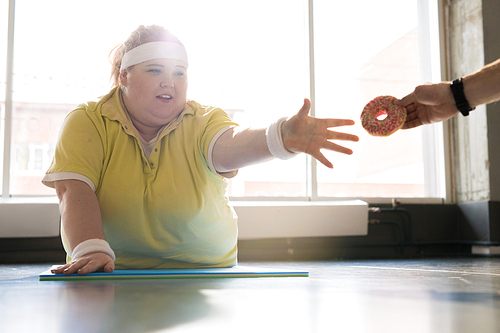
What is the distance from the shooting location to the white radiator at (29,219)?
3414mm

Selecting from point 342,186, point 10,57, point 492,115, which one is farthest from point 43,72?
point 492,115

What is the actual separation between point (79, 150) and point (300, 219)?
270 centimetres

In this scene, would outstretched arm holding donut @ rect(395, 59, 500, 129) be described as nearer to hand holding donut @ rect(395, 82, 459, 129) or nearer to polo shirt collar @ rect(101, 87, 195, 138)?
hand holding donut @ rect(395, 82, 459, 129)

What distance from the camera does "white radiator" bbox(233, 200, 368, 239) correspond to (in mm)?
3770

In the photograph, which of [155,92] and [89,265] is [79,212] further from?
[155,92]

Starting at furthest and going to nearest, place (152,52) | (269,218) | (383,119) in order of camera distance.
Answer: (269,218), (383,119), (152,52)

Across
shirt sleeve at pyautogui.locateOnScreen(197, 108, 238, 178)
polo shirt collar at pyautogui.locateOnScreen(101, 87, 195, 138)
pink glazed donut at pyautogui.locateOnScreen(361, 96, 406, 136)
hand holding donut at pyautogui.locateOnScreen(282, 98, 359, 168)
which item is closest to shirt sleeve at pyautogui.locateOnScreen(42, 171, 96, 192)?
polo shirt collar at pyautogui.locateOnScreen(101, 87, 195, 138)

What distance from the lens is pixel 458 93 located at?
1736 millimetres

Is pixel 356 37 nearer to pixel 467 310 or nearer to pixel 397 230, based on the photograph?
pixel 397 230

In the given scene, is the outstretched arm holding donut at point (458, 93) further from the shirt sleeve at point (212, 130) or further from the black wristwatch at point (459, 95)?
the shirt sleeve at point (212, 130)

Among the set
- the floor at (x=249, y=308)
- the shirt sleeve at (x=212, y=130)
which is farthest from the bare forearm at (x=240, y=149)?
the floor at (x=249, y=308)

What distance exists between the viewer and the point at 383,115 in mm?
1868

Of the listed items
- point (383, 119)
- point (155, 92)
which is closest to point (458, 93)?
point (383, 119)

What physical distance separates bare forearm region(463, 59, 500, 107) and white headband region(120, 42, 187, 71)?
1118 mm
